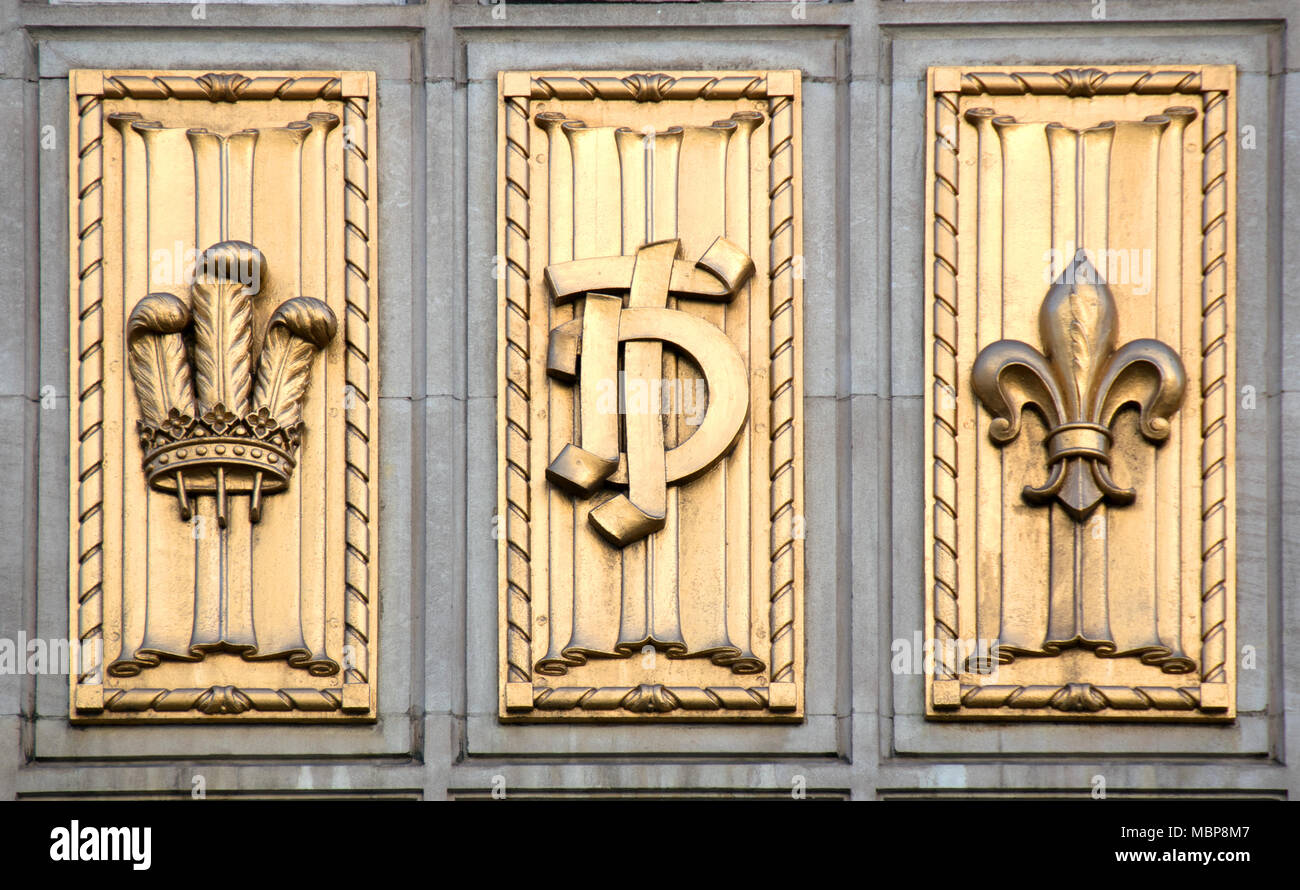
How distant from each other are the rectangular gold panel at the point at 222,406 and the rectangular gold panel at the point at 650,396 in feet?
2.88

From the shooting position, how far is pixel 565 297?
11.0 metres

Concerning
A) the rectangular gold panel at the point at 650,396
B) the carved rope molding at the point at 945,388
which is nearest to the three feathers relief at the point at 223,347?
the rectangular gold panel at the point at 650,396

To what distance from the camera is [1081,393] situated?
428 inches

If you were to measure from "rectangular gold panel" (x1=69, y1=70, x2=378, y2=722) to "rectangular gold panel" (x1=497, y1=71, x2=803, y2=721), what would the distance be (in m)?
0.88

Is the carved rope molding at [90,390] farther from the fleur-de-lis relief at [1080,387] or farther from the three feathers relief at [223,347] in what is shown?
the fleur-de-lis relief at [1080,387]

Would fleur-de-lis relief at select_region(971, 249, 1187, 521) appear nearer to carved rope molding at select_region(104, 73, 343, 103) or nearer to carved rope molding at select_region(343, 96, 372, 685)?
carved rope molding at select_region(343, 96, 372, 685)

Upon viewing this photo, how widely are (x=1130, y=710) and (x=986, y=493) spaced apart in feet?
4.62

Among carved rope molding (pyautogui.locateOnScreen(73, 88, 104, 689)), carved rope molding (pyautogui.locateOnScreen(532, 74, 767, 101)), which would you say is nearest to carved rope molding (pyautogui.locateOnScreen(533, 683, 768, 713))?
carved rope molding (pyautogui.locateOnScreen(73, 88, 104, 689))

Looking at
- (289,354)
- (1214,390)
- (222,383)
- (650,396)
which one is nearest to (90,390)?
(222,383)

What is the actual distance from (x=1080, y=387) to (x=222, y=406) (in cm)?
470

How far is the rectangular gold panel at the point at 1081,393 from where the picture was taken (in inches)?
426

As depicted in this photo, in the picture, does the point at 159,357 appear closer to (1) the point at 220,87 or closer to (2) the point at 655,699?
(1) the point at 220,87

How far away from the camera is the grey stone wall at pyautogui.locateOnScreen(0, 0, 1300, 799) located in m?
10.8
